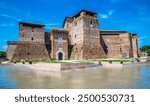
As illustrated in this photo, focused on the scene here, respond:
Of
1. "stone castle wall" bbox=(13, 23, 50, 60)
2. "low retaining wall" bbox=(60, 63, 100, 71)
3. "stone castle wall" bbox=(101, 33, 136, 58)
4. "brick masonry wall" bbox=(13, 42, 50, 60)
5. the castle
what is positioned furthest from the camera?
"stone castle wall" bbox=(101, 33, 136, 58)

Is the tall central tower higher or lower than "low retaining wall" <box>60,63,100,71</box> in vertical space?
higher

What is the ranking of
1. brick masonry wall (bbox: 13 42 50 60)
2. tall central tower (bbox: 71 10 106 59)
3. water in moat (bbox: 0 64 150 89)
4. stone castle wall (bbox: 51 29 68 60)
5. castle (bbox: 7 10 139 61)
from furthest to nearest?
stone castle wall (bbox: 51 29 68 60) → tall central tower (bbox: 71 10 106 59) → castle (bbox: 7 10 139 61) → brick masonry wall (bbox: 13 42 50 60) → water in moat (bbox: 0 64 150 89)

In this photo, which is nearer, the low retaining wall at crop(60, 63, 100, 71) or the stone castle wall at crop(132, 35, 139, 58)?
the low retaining wall at crop(60, 63, 100, 71)

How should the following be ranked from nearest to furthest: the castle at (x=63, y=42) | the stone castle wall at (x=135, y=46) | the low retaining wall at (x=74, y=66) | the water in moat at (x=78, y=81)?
the water in moat at (x=78, y=81)
the low retaining wall at (x=74, y=66)
the castle at (x=63, y=42)
the stone castle wall at (x=135, y=46)

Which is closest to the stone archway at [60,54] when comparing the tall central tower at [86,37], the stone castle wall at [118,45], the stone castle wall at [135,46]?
the tall central tower at [86,37]

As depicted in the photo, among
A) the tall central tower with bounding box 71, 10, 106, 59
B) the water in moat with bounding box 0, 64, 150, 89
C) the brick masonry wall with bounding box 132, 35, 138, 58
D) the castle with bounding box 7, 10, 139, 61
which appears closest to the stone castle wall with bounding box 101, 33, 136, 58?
the brick masonry wall with bounding box 132, 35, 138, 58

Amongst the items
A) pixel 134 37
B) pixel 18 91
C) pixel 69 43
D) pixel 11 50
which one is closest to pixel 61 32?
pixel 69 43

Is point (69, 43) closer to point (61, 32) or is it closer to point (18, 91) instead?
point (61, 32)

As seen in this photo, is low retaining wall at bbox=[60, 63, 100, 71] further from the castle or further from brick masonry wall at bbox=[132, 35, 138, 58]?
brick masonry wall at bbox=[132, 35, 138, 58]

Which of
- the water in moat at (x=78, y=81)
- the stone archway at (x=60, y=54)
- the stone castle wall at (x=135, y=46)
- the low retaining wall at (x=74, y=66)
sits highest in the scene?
the stone castle wall at (x=135, y=46)

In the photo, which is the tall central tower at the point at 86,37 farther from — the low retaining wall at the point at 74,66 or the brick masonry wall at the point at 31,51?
the low retaining wall at the point at 74,66

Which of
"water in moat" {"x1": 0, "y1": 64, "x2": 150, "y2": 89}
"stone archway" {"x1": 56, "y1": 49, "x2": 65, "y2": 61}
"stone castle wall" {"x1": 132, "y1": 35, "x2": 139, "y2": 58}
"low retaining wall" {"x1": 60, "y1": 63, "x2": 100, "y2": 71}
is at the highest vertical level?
"stone castle wall" {"x1": 132, "y1": 35, "x2": 139, "y2": 58}

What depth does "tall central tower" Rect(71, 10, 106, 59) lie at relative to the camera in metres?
32.3

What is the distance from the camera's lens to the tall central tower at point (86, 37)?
32.3m
